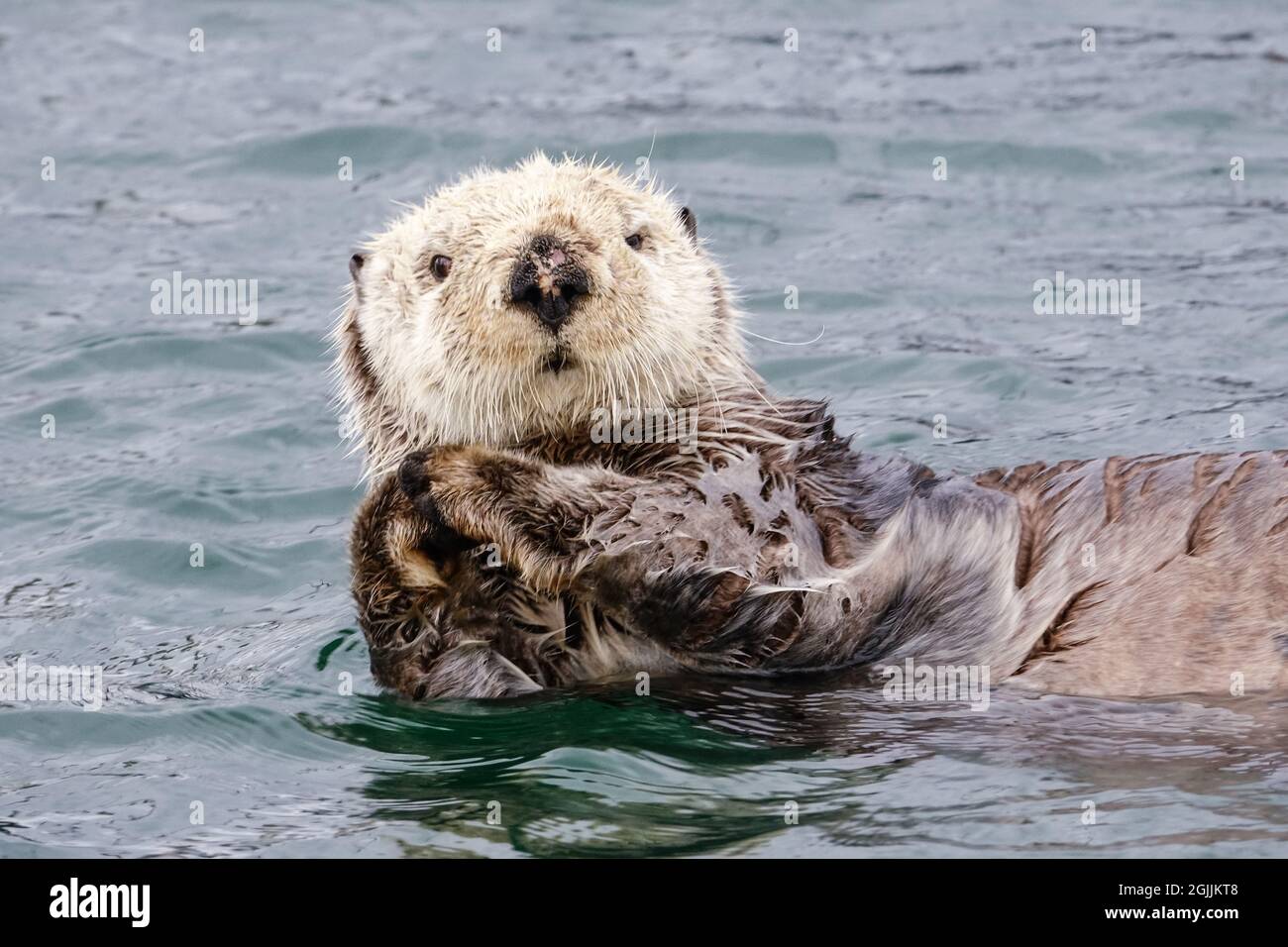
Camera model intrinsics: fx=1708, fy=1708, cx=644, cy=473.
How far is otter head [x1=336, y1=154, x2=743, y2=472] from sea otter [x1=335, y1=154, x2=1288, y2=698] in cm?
1

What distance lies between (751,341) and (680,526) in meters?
3.85

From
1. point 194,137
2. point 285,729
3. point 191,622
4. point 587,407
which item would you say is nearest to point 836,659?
point 587,407

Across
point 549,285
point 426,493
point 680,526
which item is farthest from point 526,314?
point 680,526

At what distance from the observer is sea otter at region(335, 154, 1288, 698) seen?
15.2 ft

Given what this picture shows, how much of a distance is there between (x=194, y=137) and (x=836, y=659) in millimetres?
7268

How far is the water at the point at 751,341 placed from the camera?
4.45 m

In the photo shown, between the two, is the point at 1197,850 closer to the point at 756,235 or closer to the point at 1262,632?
the point at 1262,632

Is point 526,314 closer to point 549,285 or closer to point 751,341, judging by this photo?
point 549,285

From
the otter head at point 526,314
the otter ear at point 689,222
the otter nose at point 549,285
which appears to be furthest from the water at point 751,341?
the otter ear at point 689,222

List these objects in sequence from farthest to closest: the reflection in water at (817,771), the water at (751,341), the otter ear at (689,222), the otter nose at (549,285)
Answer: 1. the otter ear at (689,222)
2. the otter nose at (549,285)
3. the water at (751,341)
4. the reflection in water at (817,771)

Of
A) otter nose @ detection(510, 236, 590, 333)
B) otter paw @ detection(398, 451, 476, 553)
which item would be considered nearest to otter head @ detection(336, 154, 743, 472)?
otter nose @ detection(510, 236, 590, 333)

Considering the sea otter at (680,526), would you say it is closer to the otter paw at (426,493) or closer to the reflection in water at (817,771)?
the otter paw at (426,493)

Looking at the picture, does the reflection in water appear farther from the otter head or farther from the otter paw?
the otter head
